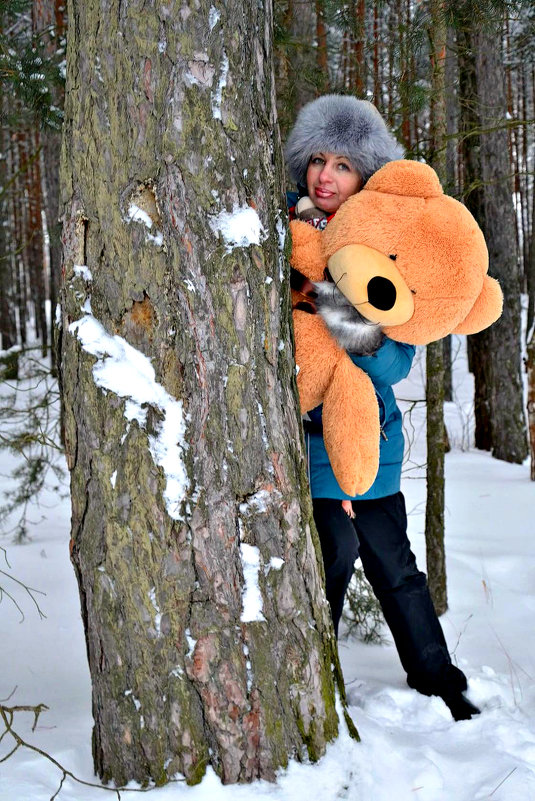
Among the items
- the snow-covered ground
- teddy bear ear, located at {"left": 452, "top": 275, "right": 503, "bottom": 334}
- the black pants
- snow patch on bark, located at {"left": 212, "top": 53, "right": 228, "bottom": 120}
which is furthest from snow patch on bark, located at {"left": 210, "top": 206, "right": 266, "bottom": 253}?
the snow-covered ground

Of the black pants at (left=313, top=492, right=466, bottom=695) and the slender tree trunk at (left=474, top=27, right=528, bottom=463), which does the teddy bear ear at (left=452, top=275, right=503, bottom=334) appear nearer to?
the black pants at (left=313, top=492, right=466, bottom=695)

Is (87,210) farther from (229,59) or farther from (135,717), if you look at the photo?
(135,717)

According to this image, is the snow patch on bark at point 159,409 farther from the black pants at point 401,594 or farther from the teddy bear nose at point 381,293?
the black pants at point 401,594

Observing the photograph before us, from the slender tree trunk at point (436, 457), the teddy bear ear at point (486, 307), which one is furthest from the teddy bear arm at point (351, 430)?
the slender tree trunk at point (436, 457)

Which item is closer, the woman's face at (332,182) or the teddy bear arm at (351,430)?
the teddy bear arm at (351,430)

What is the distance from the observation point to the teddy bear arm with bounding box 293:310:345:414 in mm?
2277

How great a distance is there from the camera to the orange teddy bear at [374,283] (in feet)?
7.25

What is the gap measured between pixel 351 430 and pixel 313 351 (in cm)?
28

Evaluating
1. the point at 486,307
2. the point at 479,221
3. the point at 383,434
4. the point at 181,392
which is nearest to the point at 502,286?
the point at 479,221

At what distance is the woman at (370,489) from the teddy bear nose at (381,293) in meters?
0.16

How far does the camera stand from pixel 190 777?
182 centimetres

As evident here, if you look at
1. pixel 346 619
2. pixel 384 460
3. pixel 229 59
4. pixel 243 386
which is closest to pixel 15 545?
pixel 346 619

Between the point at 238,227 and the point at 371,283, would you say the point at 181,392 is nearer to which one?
the point at 238,227

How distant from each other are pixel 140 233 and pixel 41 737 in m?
1.53
